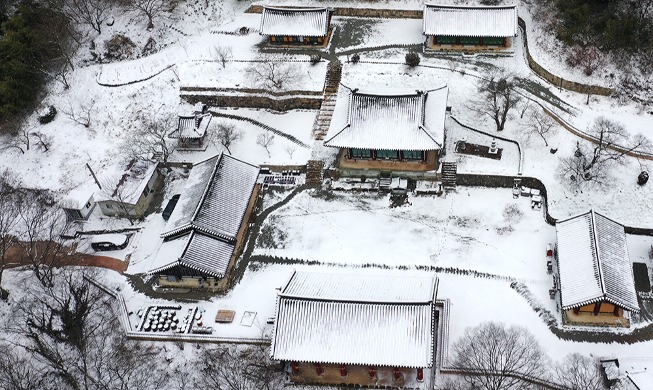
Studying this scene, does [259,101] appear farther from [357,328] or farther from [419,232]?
[357,328]

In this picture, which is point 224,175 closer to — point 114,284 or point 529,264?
point 114,284

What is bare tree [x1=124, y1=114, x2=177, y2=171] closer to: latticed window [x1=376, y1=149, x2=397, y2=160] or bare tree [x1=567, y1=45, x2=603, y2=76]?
latticed window [x1=376, y1=149, x2=397, y2=160]

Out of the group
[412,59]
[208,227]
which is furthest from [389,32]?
[208,227]

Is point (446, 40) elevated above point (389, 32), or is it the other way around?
point (389, 32)

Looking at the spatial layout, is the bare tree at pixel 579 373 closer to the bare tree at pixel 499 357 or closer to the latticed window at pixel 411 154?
the bare tree at pixel 499 357

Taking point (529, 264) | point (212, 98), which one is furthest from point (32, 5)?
point (529, 264)

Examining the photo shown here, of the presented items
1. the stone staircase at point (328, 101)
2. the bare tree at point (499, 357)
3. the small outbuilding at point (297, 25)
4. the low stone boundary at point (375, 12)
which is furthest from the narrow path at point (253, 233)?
the low stone boundary at point (375, 12)
